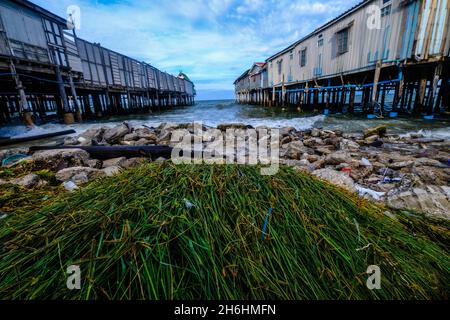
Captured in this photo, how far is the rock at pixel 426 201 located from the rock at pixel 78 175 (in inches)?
175

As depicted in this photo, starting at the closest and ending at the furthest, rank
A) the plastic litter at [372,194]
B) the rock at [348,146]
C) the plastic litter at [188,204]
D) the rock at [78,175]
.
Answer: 1. the plastic litter at [188,204]
2. the plastic litter at [372,194]
3. the rock at [78,175]
4. the rock at [348,146]

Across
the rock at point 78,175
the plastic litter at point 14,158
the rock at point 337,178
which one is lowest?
the rock at point 337,178

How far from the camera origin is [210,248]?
1.36 meters

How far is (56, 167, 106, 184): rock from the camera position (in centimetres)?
326

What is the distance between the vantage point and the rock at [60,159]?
4062 millimetres

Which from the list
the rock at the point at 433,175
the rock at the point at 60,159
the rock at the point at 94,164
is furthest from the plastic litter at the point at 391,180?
the rock at the point at 60,159

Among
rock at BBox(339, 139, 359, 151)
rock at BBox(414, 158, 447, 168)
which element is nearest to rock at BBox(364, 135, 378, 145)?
rock at BBox(339, 139, 359, 151)

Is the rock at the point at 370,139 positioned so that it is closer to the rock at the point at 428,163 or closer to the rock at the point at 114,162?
the rock at the point at 428,163

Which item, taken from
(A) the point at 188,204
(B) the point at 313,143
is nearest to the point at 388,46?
(B) the point at 313,143

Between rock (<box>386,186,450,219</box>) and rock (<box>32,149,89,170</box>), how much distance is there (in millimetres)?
5565

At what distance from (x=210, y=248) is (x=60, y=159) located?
4.36m

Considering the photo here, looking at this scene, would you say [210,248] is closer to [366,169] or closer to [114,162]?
[114,162]
